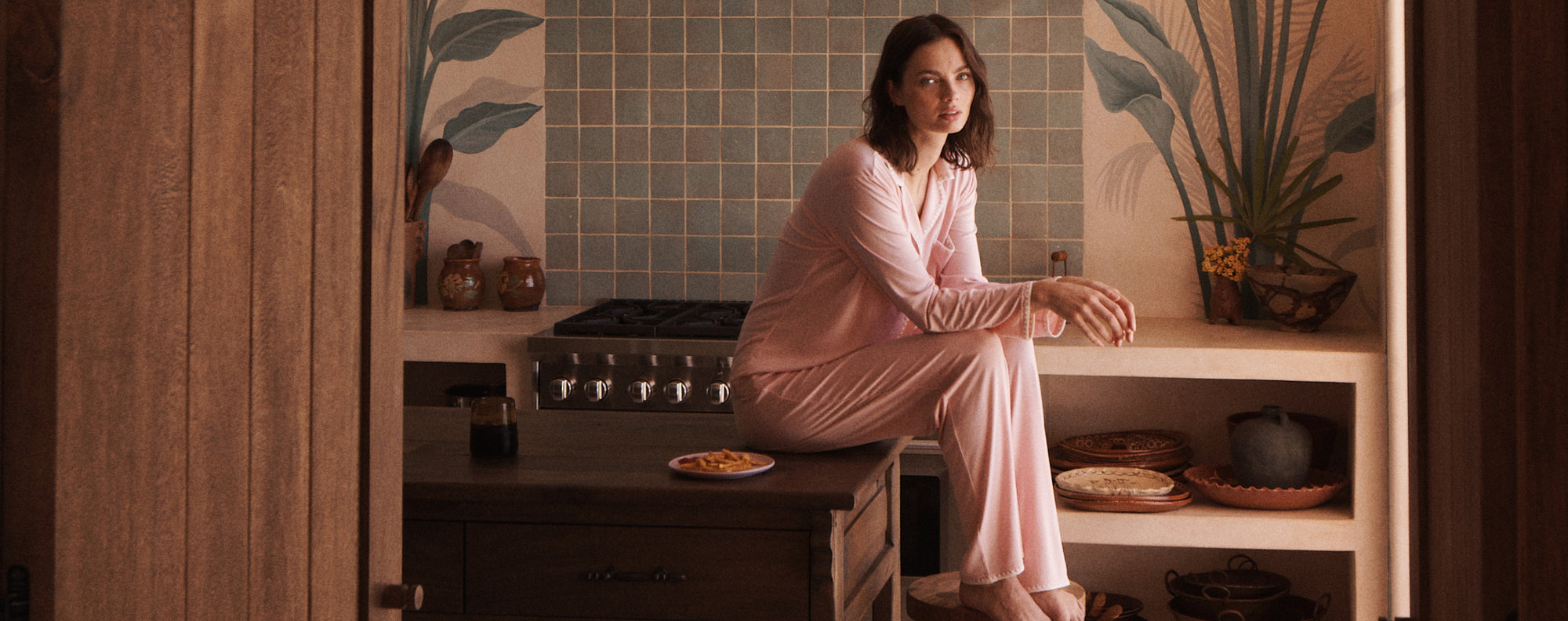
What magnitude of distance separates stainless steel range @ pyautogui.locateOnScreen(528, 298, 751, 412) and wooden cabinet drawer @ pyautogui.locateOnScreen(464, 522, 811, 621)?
4.55 feet

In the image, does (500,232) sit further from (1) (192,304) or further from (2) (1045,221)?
(1) (192,304)

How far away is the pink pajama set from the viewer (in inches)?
86.0

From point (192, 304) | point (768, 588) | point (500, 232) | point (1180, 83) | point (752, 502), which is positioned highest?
point (1180, 83)

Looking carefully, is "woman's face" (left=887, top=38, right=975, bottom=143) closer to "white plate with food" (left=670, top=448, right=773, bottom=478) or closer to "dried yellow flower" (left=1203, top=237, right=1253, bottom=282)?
"white plate with food" (left=670, top=448, right=773, bottom=478)

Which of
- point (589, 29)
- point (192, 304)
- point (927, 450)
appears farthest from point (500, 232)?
Answer: point (192, 304)

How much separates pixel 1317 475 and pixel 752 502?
1.95m

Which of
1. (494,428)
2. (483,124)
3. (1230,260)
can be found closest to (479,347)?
(483,124)

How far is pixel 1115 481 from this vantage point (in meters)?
3.24

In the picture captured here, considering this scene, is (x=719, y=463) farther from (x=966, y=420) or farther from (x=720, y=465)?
(x=966, y=420)

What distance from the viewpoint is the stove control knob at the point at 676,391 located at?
335 cm

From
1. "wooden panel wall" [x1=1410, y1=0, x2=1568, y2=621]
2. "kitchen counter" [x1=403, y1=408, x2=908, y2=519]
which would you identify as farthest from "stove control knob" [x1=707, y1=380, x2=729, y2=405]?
"wooden panel wall" [x1=1410, y1=0, x2=1568, y2=621]

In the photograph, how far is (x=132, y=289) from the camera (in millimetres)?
742

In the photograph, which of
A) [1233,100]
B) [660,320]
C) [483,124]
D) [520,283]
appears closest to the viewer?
[660,320]

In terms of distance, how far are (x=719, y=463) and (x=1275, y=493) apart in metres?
1.70
